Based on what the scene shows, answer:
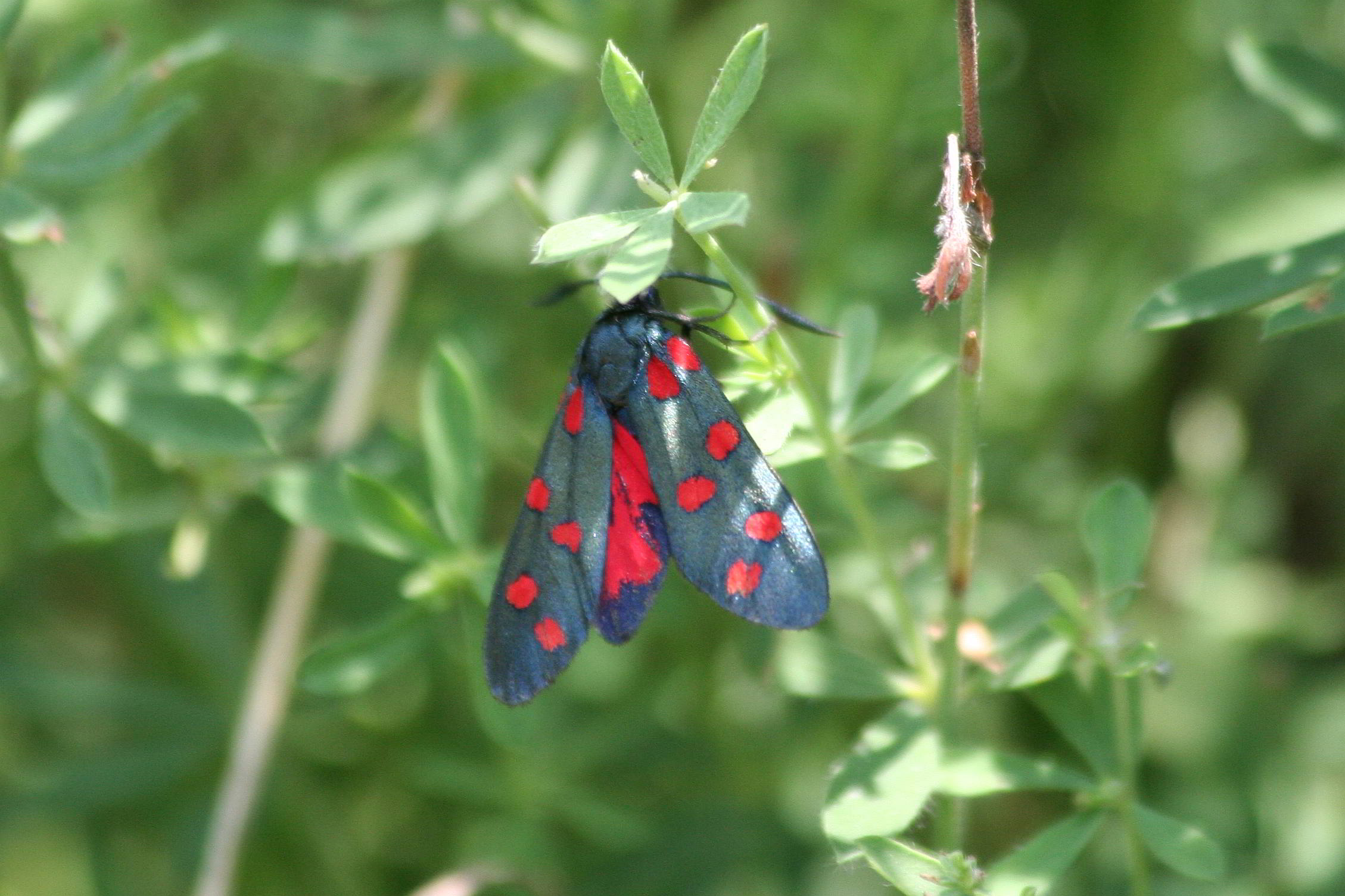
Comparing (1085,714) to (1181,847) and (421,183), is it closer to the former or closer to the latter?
(1181,847)

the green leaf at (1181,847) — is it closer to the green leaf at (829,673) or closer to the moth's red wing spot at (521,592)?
the green leaf at (829,673)

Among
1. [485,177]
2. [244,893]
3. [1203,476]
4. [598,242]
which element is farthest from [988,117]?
[244,893]

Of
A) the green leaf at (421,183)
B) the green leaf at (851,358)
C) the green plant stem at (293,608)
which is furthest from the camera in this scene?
the green leaf at (421,183)

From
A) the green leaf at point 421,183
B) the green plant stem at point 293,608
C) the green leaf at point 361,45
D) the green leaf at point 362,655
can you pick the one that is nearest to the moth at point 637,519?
the green leaf at point 362,655

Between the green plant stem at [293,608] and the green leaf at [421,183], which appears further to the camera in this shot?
the green leaf at [421,183]

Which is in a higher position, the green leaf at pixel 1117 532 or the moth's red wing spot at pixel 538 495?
the green leaf at pixel 1117 532

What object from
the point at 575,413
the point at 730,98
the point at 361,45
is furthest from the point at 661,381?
the point at 361,45
